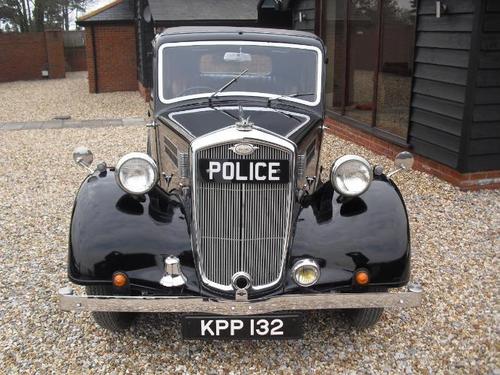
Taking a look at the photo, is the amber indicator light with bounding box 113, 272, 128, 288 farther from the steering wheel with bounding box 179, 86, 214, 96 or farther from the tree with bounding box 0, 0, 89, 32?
the tree with bounding box 0, 0, 89, 32

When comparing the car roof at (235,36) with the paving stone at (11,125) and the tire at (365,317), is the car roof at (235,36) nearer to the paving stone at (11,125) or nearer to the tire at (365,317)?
the tire at (365,317)

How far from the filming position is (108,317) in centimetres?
341

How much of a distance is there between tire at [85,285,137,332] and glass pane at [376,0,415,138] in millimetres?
5516

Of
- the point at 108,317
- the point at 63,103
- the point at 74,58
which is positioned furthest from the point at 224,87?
the point at 74,58

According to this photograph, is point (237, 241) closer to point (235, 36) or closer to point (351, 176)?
point (351, 176)

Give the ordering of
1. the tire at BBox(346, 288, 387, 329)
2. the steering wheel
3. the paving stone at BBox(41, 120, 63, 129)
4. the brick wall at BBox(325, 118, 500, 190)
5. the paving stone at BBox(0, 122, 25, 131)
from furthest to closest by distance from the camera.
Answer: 1. the paving stone at BBox(41, 120, 63, 129)
2. the paving stone at BBox(0, 122, 25, 131)
3. the brick wall at BBox(325, 118, 500, 190)
4. the steering wheel
5. the tire at BBox(346, 288, 387, 329)

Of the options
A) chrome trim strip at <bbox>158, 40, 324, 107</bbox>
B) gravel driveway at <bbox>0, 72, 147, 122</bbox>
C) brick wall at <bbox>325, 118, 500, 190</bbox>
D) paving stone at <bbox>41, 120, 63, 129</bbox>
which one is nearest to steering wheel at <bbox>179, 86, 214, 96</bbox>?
chrome trim strip at <bbox>158, 40, 324, 107</bbox>

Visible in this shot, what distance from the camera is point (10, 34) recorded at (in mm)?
22469

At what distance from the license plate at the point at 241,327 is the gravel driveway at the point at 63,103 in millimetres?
11105

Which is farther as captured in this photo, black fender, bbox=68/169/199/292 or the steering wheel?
the steering wheel

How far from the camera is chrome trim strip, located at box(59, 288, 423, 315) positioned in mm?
2969

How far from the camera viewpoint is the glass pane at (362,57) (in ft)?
28.5

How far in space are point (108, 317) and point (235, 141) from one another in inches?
56.6

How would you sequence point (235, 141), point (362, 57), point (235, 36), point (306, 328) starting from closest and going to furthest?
point (235, 141), point (306, 328), point (235, 36), point (362, 57)
